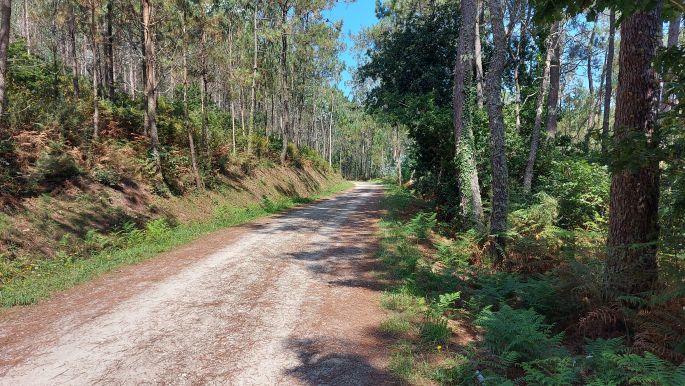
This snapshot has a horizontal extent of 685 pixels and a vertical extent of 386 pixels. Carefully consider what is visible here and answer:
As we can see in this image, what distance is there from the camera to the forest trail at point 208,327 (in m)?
4.08

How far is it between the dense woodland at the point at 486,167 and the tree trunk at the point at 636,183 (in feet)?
0.07

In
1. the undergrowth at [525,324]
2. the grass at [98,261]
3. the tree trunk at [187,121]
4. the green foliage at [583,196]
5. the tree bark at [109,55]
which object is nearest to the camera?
the undergrowth at [525,324]

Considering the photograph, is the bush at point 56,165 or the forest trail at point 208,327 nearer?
the forest trail at point 208,327

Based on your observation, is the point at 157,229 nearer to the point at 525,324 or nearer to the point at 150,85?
the point at 150,85

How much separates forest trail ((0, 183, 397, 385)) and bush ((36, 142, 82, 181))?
4649mm

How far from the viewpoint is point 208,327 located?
513cm

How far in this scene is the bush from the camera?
10217 mm

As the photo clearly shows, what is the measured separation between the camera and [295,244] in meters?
10.5

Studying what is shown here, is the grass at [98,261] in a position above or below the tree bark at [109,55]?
below

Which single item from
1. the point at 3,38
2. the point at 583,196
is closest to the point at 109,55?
the point at 3,38

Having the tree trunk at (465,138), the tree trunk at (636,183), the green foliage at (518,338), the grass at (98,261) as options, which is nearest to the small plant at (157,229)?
the grass at (98,261)

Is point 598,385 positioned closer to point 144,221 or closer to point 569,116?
point 144,221

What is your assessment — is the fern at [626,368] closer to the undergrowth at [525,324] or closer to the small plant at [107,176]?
the undergrowth at [525,324]

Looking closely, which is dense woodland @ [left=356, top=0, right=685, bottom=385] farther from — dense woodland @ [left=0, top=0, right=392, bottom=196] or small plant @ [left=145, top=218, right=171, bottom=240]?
dense woodland @ [left=0, top=0, right=392, bottom=196]
